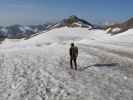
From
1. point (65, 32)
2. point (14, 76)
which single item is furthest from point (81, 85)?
point (65, 32)

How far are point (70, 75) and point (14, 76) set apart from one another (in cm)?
430

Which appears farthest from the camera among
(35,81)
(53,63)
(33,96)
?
(53,63)

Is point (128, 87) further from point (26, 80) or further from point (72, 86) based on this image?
point (26, 80)

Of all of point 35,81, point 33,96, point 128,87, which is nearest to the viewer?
point 33,96

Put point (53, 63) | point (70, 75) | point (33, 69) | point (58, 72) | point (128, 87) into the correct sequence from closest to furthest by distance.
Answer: point (128, 87) < point (70, 75) < point (58, 72) < point (33, 69) < point (53, 63)

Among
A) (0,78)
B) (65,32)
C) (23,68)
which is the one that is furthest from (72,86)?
(65,32)

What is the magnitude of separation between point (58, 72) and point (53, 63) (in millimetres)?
4923

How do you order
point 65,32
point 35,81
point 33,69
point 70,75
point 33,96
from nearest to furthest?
point 33,96, point 35,81, point 70,75, point 33,69, point 65,32

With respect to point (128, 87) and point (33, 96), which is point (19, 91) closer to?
point (33, 96)

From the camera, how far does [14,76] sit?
21.2 m

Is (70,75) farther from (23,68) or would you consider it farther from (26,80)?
(23,68)

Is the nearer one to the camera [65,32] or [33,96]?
[33,96]

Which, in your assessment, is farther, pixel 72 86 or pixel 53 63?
pixel 53 63

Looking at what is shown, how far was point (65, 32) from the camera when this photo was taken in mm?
95562
